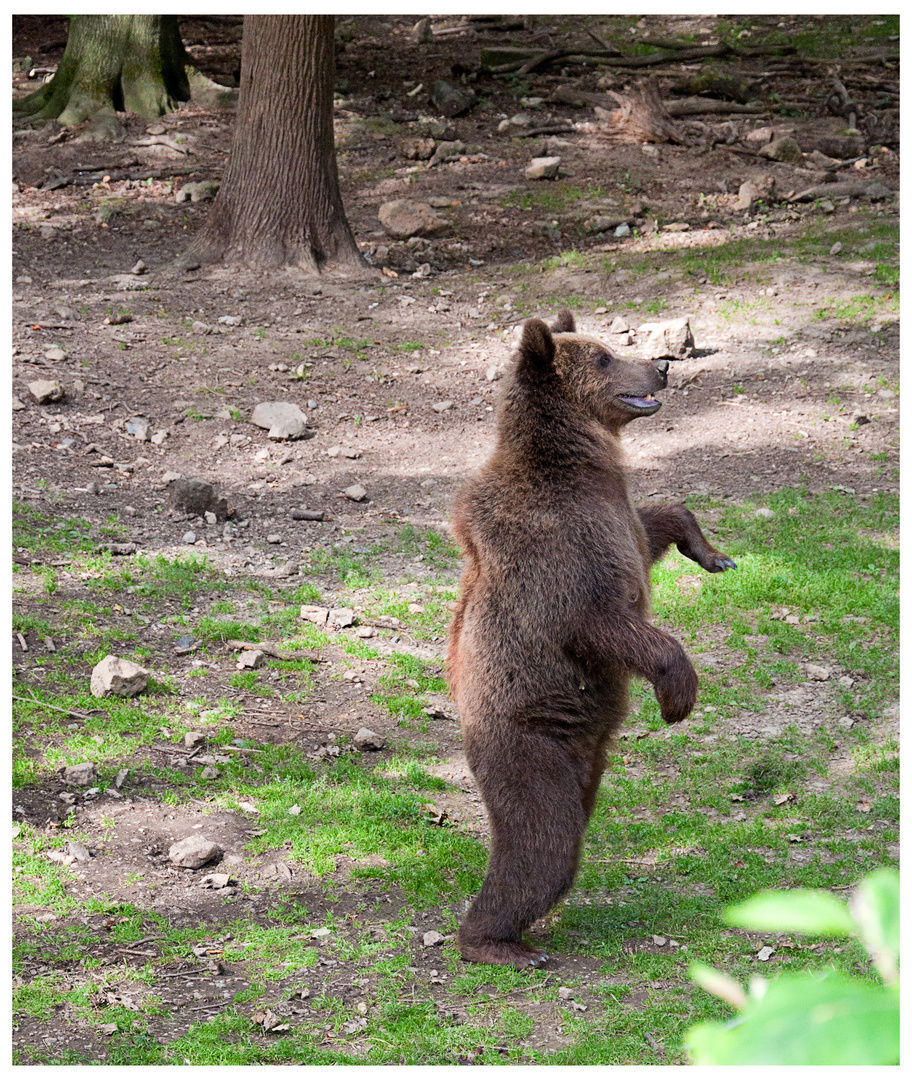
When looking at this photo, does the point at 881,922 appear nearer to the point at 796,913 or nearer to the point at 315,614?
the point at 796,913

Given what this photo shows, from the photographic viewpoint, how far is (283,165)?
11.7m

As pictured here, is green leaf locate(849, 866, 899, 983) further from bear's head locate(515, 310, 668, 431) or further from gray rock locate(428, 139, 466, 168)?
gray rock locate(428, 139, 466, 168)

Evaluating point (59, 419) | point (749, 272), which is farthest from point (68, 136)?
point (749, 272)

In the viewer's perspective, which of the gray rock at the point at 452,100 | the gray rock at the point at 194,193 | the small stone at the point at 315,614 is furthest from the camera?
the gray rock at the point at 452,100

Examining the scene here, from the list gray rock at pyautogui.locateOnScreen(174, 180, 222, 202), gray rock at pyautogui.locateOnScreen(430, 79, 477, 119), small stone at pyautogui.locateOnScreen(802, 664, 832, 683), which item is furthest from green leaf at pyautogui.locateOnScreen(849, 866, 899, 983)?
gray rock at pyautogui.locateOnScreen(430, 79, 477, 119)

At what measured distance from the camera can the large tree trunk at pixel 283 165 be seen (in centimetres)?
1142

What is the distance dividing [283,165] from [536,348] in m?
7.99

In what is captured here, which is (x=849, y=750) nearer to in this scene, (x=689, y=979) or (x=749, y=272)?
(x=689, y=979)

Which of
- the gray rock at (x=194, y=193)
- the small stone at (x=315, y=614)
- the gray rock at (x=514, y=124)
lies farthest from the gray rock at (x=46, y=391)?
the gray rock at (x=514, y=124)

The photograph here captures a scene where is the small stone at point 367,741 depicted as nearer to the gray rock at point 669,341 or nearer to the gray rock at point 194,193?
the gray rock at point 669,341

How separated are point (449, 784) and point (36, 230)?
32.1 ft

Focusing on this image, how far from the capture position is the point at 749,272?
11.5 m

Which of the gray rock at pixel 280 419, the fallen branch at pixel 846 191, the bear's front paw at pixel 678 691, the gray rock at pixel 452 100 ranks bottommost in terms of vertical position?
the gray rock at pixel 280 419

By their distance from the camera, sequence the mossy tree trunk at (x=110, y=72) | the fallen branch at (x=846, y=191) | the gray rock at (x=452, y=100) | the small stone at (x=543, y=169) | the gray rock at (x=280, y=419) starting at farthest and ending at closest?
the gray rock at (x=452, y=100) → the mossy tree trunk at (x=110, y=72) → the small stone at (x=543, y=169) → the fallen branch at (x=846, y=191) → the gray rock at (x=280, y=419)
